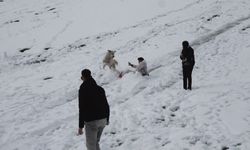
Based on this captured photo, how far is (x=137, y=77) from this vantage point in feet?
50.0

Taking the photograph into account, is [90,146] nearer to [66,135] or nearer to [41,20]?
[66,135]

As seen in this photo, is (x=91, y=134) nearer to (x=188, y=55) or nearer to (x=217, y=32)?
(x=188, y=55)

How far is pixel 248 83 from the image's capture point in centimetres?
1213

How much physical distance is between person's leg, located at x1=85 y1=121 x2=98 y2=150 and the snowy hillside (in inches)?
84.5

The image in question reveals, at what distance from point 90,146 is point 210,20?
20.9 metres

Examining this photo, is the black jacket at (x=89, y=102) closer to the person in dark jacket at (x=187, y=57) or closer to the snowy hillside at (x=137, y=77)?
the snowy hillside at (x=137, y=77)

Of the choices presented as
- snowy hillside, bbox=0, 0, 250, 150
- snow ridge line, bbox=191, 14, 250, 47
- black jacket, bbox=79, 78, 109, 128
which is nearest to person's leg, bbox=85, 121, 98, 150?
black jacket, bbox=79, 78, 109, 128

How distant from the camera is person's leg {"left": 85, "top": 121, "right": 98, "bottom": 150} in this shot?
669 centimetres

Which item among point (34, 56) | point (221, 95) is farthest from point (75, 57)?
point (221, 95)

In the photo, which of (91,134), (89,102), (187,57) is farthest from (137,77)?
(89,102)

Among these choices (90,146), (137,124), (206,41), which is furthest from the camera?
(206,41)

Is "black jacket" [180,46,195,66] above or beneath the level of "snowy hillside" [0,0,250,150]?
above

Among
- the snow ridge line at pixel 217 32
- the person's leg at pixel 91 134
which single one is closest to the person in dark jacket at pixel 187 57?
the person's leg at pixel 91 134

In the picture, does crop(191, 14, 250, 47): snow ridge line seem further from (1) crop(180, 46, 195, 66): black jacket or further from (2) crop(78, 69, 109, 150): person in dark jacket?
(2) crop(78, 69, 109, 150): person in dark jacket
